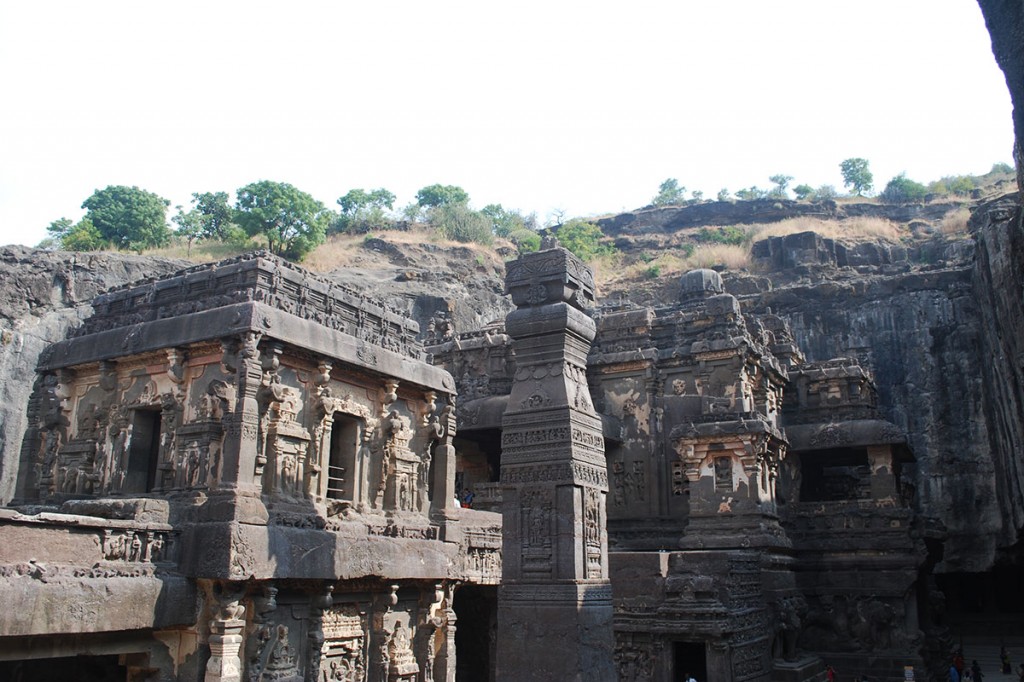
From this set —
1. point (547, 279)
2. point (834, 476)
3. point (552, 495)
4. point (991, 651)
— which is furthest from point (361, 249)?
point (552, 495)

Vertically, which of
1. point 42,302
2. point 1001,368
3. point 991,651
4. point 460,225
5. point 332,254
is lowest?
point 991,651

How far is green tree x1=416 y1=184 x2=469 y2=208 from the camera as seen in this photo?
187ft

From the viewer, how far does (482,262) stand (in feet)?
139

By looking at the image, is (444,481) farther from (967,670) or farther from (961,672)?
(967,670)

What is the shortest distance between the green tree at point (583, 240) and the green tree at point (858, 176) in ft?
71.2

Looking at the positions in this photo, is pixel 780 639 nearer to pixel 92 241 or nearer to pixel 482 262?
pixel 482 262

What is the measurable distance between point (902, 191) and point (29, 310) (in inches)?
2215

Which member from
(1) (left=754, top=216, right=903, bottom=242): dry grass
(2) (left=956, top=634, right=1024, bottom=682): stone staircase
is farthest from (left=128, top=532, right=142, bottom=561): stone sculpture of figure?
(1) (left=754, top=216, right=903, bottom=242): dry grass

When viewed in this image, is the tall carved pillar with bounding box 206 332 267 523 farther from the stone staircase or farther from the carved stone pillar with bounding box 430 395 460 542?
the stone staircase

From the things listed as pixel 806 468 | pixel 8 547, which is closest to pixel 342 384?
pixel 8 547

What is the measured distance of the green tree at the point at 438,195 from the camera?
56875 mm

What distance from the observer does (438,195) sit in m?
56.9

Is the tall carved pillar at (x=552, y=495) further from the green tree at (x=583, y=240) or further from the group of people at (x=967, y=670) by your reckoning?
the green tree at (x=583, y=240)

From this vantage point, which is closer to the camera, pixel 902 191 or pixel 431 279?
pixel 431 279
